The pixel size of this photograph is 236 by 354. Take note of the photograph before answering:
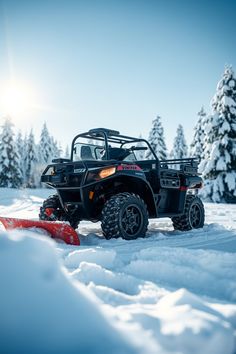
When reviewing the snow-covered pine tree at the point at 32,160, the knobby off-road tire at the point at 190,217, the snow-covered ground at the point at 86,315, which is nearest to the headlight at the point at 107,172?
the knobby off-road tire at the point at 190,217

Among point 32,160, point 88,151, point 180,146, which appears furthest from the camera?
point 32,160

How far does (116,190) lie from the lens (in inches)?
234

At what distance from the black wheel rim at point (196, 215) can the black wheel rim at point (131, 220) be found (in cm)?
213

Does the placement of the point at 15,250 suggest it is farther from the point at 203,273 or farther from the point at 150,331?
the point at 203,273

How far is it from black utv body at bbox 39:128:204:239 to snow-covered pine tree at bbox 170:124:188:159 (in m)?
41.4

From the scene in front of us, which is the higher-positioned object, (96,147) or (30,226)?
(96,147)

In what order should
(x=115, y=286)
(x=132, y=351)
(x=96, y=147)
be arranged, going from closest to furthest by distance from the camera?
1. (x=132, y=351)
2. (x=115, y=286)
3. (x=96, y=147)

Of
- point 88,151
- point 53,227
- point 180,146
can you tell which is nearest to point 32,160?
point 180,146

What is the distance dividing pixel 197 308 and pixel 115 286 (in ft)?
2.54

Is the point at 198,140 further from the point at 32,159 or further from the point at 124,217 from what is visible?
the point at 124,217

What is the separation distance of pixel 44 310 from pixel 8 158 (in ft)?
149

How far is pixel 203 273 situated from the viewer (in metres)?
2.66

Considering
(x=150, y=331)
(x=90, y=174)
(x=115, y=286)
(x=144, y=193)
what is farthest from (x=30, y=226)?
(x=150, y=331)

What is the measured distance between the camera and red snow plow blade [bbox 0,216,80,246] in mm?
4457
